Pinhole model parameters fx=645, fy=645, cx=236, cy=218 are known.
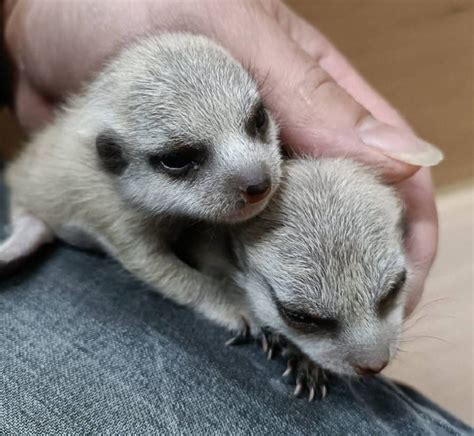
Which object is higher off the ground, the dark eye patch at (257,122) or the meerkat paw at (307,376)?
the dark eye patch at (257,122)

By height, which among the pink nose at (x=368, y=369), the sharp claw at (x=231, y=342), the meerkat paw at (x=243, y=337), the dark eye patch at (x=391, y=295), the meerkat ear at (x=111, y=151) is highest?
the dark eye patch at (x=391, y=295)

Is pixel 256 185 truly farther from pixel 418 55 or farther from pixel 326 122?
pixel 418 55

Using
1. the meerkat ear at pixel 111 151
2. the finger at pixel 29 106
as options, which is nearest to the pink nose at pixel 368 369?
the meerkat ear at pixel 111 151

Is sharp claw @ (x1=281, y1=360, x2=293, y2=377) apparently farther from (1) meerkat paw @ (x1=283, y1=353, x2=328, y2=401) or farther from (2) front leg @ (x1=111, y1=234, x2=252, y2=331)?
(2) front leg @ (x1=111, y1=234, x2=252, y2=331)

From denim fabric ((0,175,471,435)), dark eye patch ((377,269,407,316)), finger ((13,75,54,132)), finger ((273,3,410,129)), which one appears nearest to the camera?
denim fabric ((0,175,471,435))

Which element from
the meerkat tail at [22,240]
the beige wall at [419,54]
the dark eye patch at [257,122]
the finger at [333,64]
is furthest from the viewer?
the beige wall at [419,54]

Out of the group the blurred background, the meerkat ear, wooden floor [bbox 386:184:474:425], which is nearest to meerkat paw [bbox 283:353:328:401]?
the meerkat ear

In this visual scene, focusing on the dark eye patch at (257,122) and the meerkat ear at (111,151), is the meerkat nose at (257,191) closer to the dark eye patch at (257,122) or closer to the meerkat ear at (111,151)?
the dark eye patch at (257,122)

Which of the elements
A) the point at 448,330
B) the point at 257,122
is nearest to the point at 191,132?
the point at 257,122
